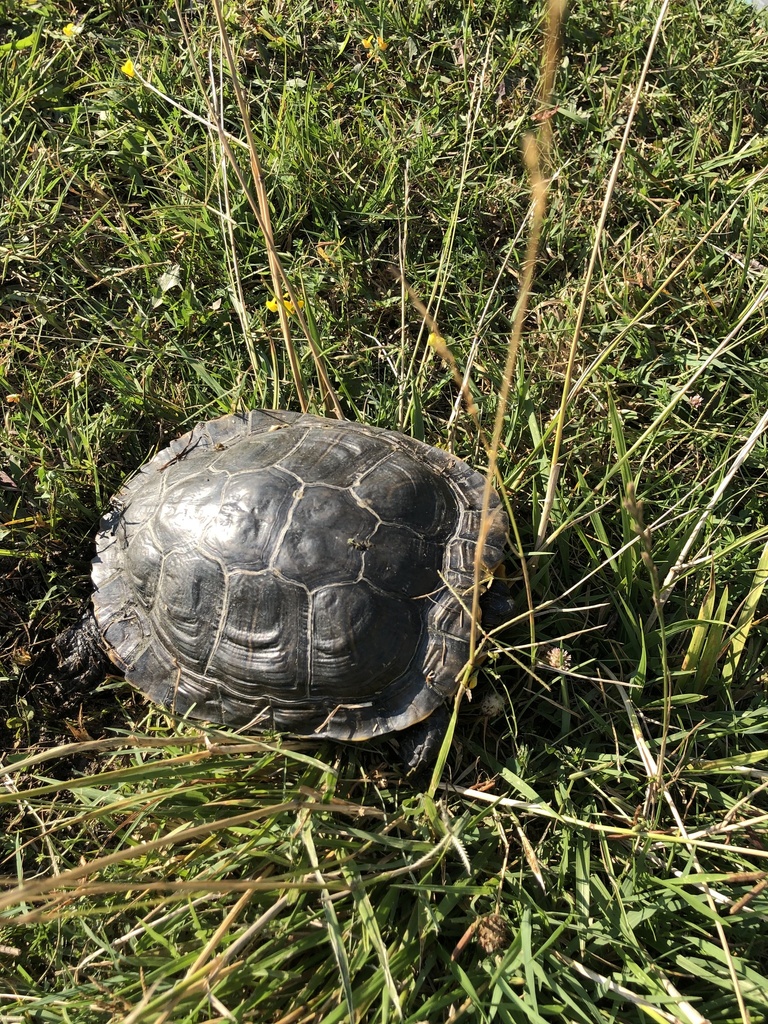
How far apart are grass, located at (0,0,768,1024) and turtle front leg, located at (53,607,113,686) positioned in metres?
0.15

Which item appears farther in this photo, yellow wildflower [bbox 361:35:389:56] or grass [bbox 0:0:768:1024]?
yellow wildflower [bbox 361:35:389:56]

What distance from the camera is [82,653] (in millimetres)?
3201

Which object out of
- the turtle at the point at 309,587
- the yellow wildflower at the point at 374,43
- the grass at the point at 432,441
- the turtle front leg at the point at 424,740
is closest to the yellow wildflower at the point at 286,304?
the grass at the point at 432,441

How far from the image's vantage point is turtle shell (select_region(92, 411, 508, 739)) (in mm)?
2668

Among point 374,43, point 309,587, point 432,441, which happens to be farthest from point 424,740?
point 374,43

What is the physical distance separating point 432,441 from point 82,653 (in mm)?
1960

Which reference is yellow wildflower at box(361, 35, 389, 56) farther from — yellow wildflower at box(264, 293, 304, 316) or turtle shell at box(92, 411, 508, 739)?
turtle shell at box(92, 411, 508, 739)

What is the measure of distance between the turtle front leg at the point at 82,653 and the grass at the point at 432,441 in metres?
0.15

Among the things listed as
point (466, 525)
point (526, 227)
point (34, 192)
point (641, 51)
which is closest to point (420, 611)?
point (466, 525)

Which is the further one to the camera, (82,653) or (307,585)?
(82,653)

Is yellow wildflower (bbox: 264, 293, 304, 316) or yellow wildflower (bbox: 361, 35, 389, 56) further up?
yellow wildflower (bbox: 361, 35, 389, 56)

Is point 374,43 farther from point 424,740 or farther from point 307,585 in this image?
point 424,740

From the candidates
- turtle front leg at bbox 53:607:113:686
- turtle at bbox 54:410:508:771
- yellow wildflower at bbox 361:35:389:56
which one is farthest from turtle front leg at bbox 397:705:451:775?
yellow wildflower at bbox 361:35:389:56

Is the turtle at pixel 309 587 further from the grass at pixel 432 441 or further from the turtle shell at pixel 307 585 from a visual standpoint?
the grass at pixel 432 441
